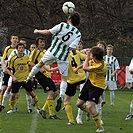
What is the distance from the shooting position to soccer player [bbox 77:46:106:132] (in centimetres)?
1120

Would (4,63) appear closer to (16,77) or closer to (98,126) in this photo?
(16,77)

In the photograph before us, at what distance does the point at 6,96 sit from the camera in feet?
50.3

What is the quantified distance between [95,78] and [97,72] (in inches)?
6.9

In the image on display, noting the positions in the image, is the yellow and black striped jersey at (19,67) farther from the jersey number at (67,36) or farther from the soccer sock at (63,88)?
the jersey number at (67,36)

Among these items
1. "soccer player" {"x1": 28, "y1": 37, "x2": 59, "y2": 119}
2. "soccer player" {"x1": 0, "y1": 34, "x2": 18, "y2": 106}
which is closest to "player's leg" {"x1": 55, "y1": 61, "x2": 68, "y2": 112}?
"soccer player" {"x1": 28, "y1": 37, "x2": 59, "y2": 119}

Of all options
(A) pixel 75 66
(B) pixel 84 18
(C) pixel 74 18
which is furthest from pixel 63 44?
(B) pixel 84 18

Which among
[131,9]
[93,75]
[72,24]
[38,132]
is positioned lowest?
[38,132]

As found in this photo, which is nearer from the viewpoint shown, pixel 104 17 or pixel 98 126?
pixel 98 126

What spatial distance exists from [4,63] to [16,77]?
556mm

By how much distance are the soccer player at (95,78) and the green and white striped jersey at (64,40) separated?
0.74 m

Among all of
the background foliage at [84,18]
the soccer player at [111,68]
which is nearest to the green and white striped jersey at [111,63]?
the soccer player at [111,68]

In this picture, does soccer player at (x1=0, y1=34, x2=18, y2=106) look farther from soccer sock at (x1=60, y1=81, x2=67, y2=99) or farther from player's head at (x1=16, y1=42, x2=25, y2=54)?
soccer sock at (x1=60, y1=81, x2=67, y2=99)

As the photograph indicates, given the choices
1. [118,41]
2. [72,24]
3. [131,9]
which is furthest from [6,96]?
[131,9]

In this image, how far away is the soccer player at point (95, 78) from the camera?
11195 millimetres
